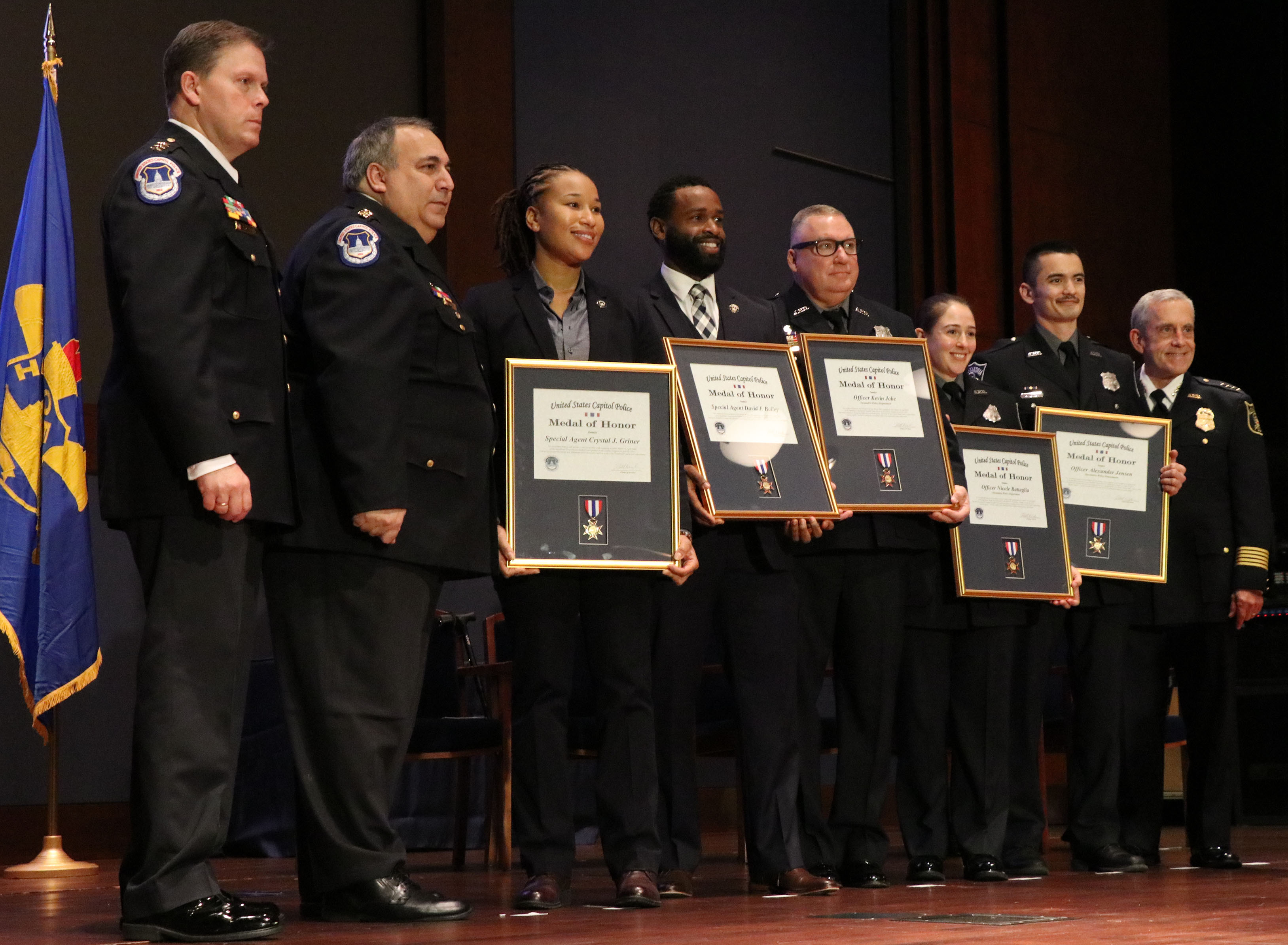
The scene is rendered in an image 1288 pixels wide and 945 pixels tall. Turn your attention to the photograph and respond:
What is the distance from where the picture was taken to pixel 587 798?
19.9ft

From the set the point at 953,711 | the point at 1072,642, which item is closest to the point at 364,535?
the point at 953,711

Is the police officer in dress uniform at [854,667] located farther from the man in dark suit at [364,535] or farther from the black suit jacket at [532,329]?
the man in dark suit at [364,535]

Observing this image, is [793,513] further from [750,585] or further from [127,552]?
[127,552]

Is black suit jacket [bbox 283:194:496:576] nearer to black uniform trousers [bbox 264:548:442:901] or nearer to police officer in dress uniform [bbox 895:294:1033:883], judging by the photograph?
black uniform trousers [bbox 264:548:442:901]

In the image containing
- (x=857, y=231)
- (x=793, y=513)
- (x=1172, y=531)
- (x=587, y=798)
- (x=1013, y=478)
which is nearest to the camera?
(x=793, y=513)

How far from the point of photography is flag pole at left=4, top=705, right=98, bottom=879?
4699mm

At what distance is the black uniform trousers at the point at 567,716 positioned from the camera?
3371 millimetres

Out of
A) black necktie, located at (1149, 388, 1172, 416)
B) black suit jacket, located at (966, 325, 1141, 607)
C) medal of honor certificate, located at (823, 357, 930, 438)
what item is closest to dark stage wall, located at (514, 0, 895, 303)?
black suit jacket, located at (966, 325, 1141, 607)

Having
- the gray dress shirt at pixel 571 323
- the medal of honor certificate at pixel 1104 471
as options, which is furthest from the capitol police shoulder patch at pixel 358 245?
the medal of honor certificate at pixel 1104 471

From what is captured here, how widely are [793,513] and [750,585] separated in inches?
7.7

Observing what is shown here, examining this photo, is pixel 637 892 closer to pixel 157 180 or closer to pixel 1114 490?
pixel 157 180

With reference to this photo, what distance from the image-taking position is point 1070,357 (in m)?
4.68

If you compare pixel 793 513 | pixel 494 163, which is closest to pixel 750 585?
pixel 793 513

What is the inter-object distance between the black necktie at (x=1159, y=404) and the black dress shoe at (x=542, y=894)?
2387mm
